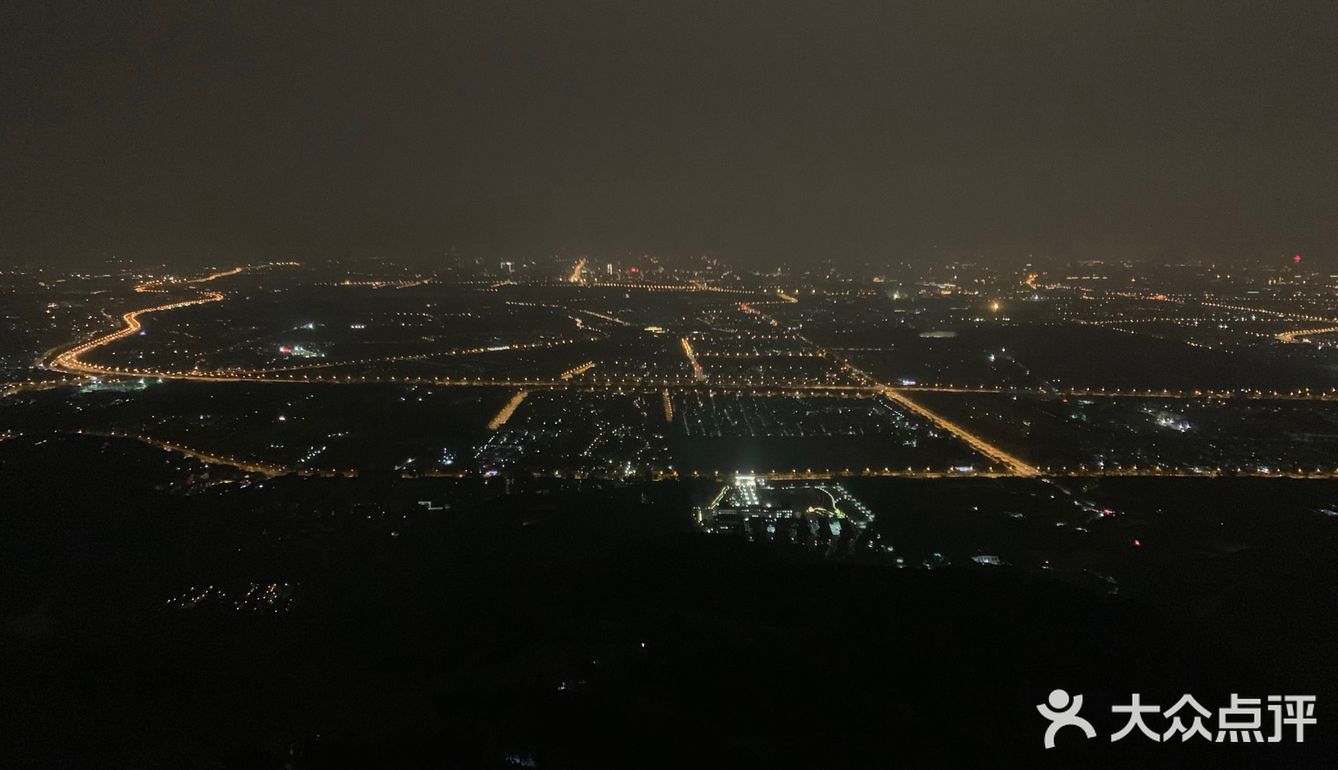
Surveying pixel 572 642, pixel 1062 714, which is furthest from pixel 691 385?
pixel 1062 714

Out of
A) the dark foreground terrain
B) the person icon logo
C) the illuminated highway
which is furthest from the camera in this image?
the illuminated highway

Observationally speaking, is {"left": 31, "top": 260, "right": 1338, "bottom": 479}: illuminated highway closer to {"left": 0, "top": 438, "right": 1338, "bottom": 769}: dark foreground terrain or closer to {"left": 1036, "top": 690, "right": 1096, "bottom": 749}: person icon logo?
{"left": 0, "top": 438, "right": 1338, "bottom": 769}: dark foreground terrain

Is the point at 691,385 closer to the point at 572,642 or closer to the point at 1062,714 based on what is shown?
the point at 572,642

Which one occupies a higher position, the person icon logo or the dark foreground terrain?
the person icon logo

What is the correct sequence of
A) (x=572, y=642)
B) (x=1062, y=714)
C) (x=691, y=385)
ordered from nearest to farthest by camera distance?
1. (x=1062, y=714)
2. (x=572, y=642)
3. (x=691, y=385)

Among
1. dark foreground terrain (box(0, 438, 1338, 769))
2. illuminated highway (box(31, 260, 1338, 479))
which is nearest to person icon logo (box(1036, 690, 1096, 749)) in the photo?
dark foreground terrain (box(0, 438, 1338, 769))

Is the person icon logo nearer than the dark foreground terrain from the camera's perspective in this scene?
Yes

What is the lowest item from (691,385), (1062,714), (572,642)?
(572,642)

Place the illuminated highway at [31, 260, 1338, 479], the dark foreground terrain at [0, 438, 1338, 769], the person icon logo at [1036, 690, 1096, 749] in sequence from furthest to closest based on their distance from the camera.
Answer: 1. the illuminated highway at [31, 260, 1338, 479]
2. the dark foreground terrain at [0, 438, 1338, 769]
3. the person icon logo at [1036, 690, 1096, 749]

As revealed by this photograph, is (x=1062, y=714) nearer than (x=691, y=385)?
Yes
